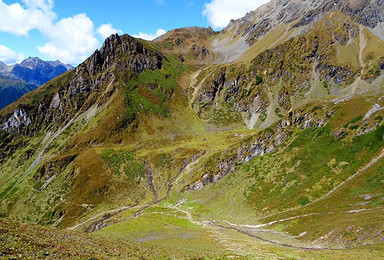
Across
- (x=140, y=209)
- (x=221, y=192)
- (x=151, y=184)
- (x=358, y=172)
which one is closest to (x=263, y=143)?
(x=221, y=192)

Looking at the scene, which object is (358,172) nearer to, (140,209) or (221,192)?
(221,192)

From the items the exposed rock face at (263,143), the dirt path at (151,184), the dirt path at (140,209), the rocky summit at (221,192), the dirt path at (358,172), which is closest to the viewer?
the rocky summit at (221,192)

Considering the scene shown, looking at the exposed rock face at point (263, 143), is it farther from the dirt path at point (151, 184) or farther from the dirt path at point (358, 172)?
the dirt path at point (358, 172)

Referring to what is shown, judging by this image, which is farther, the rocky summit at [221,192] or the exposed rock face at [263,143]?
the exposed rock face at [263,143]

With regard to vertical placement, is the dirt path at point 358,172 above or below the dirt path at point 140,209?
below

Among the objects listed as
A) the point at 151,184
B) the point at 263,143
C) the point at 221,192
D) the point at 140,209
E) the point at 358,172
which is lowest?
the point at 358,172

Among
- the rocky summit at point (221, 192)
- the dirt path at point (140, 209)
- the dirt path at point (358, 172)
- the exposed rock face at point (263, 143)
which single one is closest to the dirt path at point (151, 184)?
the dirt path at point (140, 209)

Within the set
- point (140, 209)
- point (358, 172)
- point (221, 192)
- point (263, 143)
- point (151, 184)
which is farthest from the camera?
point (151, 184)

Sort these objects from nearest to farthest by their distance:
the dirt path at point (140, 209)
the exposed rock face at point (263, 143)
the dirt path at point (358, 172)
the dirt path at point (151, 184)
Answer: the dirt path at point (358, 172) < the exposed rock face at point (263, 143) < the dirt path at point (140, 209) < the dirt path at point (151, 184)

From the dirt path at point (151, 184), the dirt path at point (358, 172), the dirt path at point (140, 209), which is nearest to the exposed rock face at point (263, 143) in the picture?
the dirt path at point (140, 209)

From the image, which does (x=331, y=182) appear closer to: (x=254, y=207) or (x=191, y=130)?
(x=254, y=207)

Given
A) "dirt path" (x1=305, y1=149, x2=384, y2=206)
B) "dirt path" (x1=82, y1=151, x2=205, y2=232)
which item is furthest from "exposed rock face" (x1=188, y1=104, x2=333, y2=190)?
"dirt path" (x1=305, y1=149, x2=384, y2=206)

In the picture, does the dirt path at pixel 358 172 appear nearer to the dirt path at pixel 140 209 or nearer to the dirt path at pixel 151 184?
the dirt path at pixel 140 209

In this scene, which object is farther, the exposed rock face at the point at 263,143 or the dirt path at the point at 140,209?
the dirt path at the point at 140,209
